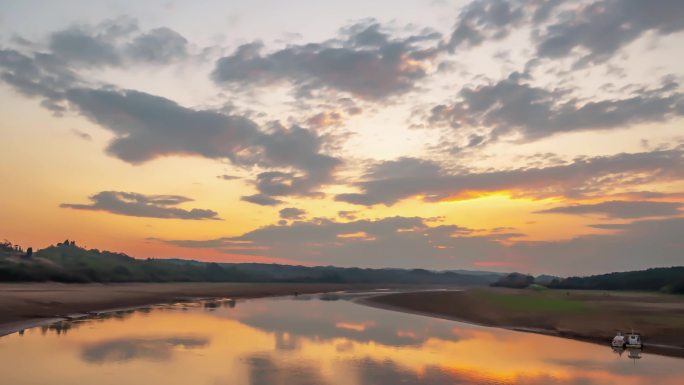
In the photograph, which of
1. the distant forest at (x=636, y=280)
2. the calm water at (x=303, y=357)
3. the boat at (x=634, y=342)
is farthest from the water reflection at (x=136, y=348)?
the distant forest at (x=636, y=280)

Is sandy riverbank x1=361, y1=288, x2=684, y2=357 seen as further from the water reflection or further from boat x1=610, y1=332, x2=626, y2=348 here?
the water reflection

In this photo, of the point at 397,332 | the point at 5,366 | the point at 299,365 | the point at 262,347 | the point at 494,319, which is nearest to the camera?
the point at 5,366

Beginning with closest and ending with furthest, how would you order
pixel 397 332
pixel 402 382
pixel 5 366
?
pixel 402 382 < pixel 5 366 < pixel 397 332

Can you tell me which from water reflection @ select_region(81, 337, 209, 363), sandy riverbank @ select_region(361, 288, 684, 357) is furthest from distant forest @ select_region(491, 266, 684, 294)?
water reflection @ select_region(81, 337, 209, 363)

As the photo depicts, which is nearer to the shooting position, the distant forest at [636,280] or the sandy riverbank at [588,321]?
the sandy riverbank at [588,321]

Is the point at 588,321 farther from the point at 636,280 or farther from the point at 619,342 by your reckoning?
the point at 636,280

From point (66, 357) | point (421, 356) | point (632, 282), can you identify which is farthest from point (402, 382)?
point (632, 282)

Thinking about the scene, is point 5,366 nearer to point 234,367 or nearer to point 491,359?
point 234,367

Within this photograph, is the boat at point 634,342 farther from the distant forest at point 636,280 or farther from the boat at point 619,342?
the distant forest at point 636,280
